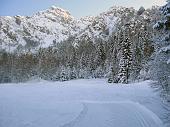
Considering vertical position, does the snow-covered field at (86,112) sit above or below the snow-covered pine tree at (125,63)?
below

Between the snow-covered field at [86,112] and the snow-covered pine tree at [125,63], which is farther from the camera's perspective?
the snow-covered pine tree at [125,63]

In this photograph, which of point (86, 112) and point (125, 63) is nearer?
point (86, 112)

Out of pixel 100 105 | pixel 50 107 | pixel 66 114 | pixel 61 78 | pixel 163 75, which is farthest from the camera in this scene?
pixel 61 78

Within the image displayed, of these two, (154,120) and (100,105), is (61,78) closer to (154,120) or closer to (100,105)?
(100,105)

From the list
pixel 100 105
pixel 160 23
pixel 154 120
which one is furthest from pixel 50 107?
pixel 160 23

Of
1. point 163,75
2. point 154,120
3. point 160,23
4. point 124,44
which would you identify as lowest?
point 154,120

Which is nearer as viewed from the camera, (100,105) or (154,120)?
(154,120)

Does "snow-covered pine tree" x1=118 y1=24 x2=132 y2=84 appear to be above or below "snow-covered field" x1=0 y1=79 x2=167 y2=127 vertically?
above

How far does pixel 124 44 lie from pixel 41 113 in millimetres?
47116

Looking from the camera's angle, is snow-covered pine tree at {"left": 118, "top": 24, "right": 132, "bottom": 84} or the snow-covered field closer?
the snow-covered field

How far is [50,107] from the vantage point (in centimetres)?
2884

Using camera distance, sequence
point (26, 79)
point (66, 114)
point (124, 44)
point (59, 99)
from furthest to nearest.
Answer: point (26, 79)
point (124, 44)
point (59, 99)
point (66, 114)

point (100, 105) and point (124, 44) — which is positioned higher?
point (124, 44)

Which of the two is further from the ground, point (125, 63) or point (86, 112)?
point (125, 63)
